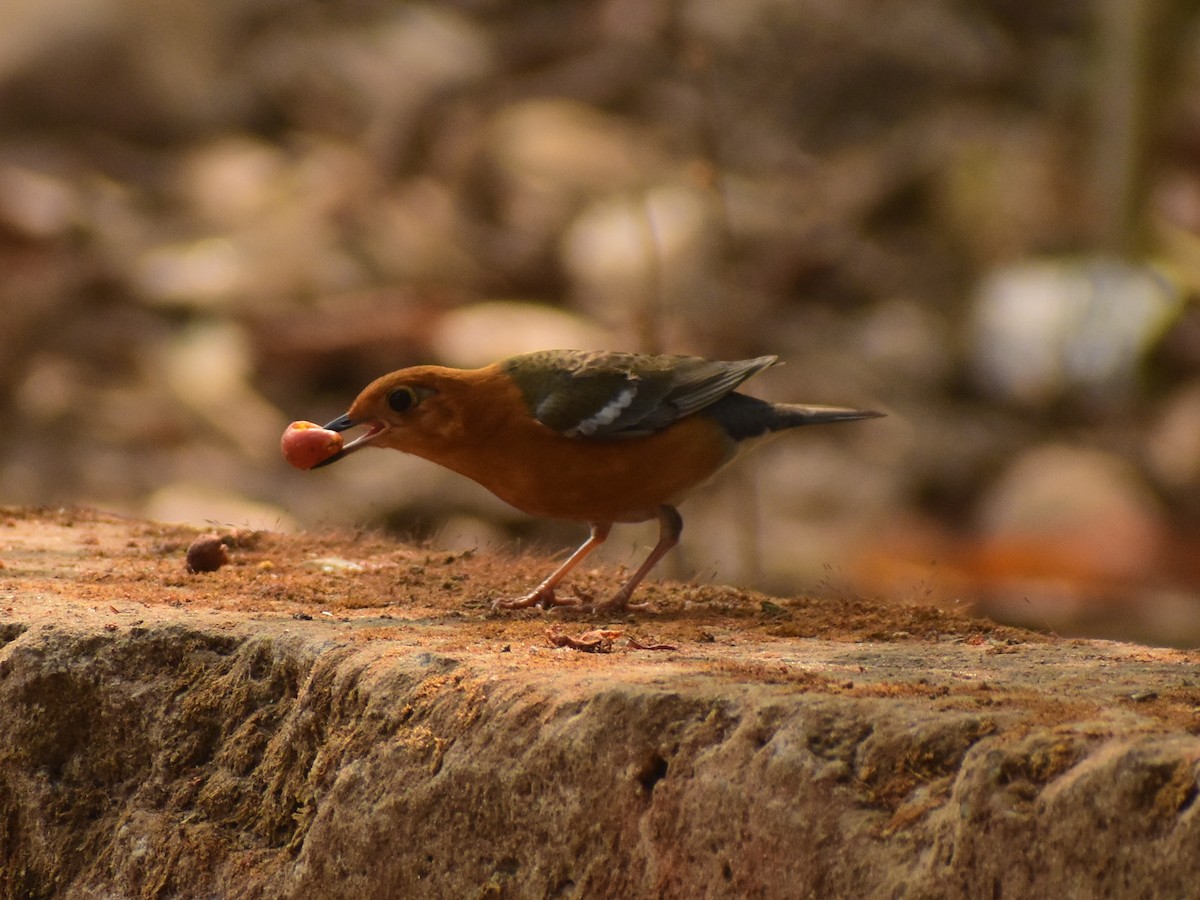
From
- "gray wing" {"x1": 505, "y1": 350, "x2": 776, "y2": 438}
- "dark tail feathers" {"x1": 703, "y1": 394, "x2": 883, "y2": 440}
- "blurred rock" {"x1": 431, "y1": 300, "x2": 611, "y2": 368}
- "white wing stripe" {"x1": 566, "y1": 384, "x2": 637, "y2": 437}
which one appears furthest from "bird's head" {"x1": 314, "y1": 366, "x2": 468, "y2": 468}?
"blurred rock" {"x1": 431, "y1": 300, "x2": 611, "y2": 368}

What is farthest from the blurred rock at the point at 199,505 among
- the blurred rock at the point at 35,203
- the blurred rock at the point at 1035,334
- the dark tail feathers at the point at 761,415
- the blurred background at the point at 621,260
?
the dark tail feathers at the point at 761,415

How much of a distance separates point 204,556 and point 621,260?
36.7 feet

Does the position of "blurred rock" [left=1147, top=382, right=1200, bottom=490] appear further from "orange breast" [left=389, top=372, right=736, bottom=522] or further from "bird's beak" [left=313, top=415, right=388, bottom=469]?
"bird's beak" [left=313, top=415, right=388, bottom=469]

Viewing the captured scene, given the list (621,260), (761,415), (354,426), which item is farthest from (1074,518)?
(354,426)

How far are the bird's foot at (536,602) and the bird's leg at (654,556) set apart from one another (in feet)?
0.53

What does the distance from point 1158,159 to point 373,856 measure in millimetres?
4736

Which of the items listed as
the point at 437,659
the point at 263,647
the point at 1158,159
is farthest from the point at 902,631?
the point at 1158,159

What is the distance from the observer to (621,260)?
16.2 metres

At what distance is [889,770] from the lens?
10.5 ft

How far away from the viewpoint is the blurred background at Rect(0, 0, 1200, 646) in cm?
1436

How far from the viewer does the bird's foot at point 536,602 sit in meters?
4.97

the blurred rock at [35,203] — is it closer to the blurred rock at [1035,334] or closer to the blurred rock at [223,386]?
the blurred rock at [223,386]

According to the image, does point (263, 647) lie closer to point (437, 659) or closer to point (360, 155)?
point (437, 659)

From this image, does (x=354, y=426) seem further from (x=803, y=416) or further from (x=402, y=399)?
(x=803, y=416)
